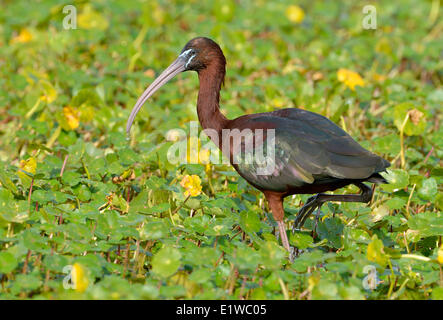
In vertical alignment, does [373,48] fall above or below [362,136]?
above

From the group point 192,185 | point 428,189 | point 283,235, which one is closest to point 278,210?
point 283,235

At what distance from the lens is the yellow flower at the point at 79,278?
350 cm

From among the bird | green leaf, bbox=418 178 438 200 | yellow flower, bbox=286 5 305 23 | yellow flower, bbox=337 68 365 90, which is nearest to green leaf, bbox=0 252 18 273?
the bird

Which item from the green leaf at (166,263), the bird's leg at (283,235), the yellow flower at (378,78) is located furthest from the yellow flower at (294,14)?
the green leaf at (166,263)

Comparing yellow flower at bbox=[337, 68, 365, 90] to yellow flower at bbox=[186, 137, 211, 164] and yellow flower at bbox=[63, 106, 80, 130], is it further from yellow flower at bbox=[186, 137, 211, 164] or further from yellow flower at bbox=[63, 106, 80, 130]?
yellow flower at bbox=[63, 106, 80, 130]

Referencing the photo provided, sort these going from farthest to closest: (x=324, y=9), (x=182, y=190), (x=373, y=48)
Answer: (x=324, y=9), (x=373, y=48), (x=182, y=190)

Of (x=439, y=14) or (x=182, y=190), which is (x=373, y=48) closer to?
(x=439, y=14)

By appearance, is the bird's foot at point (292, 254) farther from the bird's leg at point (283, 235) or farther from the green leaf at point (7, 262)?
the green leaf at point (7, 262)

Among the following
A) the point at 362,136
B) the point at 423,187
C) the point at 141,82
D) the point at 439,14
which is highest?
the point at 439,14

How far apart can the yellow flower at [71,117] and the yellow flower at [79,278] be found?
234cm

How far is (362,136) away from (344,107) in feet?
1.34

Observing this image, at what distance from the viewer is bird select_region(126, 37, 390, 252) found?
13.8 ft

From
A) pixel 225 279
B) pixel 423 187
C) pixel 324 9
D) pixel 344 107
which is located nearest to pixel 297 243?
pixel 225 279

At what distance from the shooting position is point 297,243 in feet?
14.2
